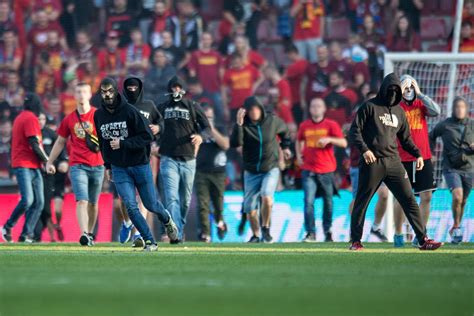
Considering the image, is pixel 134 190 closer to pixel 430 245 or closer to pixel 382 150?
pixel 382 150

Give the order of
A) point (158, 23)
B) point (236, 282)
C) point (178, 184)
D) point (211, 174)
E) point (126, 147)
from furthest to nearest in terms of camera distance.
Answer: point (158, 23), point (211, 174), point (178, 184), point (126, 147), point (236, 282)

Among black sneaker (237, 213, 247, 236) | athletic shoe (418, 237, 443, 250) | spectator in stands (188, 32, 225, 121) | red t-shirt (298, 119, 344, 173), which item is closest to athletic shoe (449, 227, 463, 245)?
red t-shirt (298, 119, 344, 173)

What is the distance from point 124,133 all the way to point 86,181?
2809 mm

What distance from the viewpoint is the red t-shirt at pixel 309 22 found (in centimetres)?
2370

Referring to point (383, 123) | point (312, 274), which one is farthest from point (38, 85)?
point (312, 274)

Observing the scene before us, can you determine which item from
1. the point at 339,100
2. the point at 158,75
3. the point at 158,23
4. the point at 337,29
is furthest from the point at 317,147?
the point at 158,23

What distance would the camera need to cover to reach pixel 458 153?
18.0m

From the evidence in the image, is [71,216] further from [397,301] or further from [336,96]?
[397,301]

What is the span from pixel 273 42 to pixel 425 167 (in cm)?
904

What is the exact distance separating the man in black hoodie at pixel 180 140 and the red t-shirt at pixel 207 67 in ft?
20.5

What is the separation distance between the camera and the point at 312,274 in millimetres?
10617

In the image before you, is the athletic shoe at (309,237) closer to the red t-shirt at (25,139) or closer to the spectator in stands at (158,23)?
the red t-shirt at (25,139)

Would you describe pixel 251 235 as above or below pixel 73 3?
below

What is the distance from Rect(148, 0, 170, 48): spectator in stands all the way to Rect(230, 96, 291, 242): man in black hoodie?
5.86m
